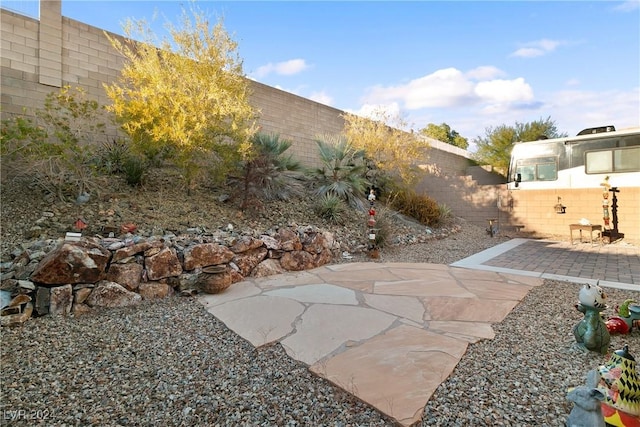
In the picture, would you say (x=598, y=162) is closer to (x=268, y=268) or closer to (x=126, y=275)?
(x=268, y=268)

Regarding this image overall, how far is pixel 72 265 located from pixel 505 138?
17.8m

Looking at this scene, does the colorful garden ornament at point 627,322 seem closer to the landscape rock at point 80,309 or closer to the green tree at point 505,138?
the landscape rock at point 80,309

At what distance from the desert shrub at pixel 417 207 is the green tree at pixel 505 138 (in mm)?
8921

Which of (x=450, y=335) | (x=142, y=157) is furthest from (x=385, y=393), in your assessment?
(x=142, y=157)

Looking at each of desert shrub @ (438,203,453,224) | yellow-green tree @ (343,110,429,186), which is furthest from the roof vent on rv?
yellow-green tree @ (343,110,429,186)

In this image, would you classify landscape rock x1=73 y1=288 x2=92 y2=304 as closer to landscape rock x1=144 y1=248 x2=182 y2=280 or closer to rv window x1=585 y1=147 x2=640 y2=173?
landscape rock x1=144 y1=248 x2=182 y2=280

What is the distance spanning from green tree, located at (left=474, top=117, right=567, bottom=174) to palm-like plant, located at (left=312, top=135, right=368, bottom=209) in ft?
35.3

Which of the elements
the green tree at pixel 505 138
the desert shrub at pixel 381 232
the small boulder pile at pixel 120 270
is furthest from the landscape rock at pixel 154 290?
the green tree at pixel 505 138

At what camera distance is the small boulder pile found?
2357mm

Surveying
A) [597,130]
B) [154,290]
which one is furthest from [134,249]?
[597,130]

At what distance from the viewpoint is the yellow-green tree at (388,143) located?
26.3 ft

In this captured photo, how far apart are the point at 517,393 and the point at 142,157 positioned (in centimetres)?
497

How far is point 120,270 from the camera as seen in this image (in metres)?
2.72

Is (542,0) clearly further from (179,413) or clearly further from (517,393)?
(179,413)
